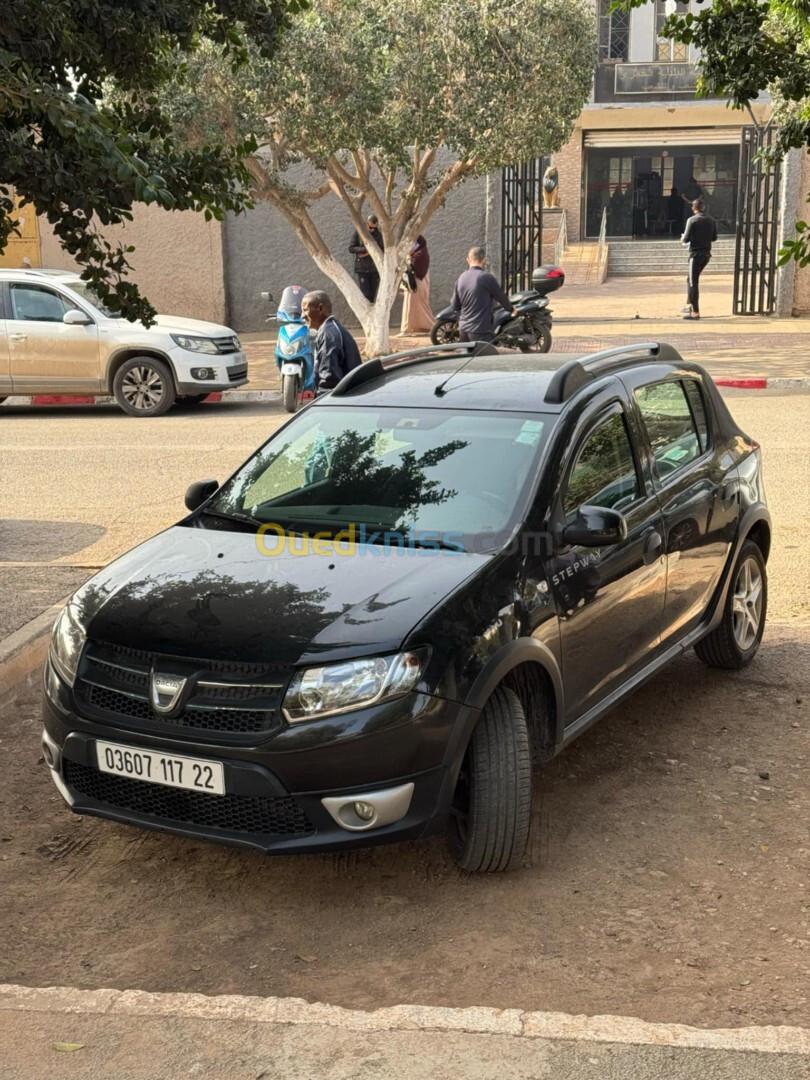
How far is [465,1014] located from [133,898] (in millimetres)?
1357

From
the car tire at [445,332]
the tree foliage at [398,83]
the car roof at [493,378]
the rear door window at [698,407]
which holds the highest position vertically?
the tree foliage at [398,83]

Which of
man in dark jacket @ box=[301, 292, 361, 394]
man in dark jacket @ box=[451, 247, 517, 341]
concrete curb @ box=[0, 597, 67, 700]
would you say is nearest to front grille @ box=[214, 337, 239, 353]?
man in dark jacket @ box=[451, 247, 517, 341]

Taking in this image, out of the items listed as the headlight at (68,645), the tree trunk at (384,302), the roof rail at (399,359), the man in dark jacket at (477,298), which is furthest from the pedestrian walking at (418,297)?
the headlight at (68,645)

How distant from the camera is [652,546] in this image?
17.0 feet

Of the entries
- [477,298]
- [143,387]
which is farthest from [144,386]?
[477,298]

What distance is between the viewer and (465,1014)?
3.40 metres

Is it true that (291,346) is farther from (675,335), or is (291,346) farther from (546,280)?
(675,335)

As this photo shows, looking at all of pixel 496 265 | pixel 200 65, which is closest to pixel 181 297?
pixel 496 265

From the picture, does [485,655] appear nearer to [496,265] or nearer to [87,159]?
[87,159]

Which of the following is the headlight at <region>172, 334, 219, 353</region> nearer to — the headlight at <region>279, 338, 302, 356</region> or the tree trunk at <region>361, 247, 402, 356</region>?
the headlight at <region>279, 338, 302, 356</region>

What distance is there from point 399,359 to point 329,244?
62.2ft

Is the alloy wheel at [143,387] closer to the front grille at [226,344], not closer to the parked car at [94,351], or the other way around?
the parked car at [94,351]

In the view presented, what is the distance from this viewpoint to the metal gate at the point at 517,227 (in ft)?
76.4

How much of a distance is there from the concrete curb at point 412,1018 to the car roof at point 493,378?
95.5 inches
